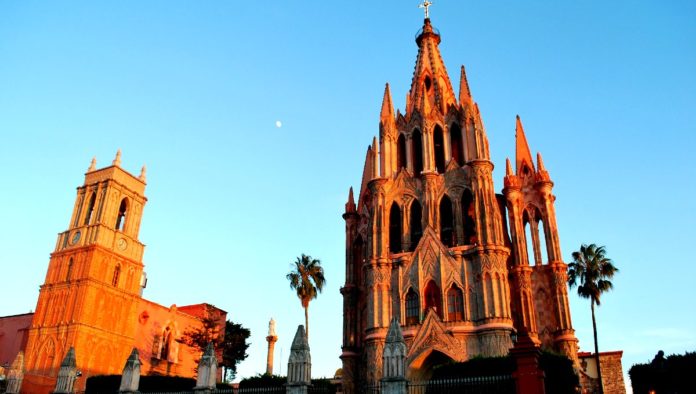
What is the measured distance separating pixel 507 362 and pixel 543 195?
73.8 ft

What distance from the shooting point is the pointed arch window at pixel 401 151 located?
42.1 meters

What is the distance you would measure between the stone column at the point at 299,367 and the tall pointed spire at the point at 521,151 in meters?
27.2

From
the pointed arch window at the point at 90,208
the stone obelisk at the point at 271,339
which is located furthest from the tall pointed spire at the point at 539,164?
the pointed arch window at the point at 90,208

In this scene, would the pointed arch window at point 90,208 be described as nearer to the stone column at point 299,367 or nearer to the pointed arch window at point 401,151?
the pointed arch window at point 401,151

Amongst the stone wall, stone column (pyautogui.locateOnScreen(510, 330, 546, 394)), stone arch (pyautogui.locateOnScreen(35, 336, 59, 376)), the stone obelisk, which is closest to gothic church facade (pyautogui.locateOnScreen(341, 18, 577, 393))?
the stone wall

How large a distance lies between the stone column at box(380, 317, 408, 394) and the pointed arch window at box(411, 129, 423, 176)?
22974 millimetres

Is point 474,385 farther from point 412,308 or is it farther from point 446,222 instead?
point 446,222

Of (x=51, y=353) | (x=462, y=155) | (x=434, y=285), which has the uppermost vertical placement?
(x=462, y=155)

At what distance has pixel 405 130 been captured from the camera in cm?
4281

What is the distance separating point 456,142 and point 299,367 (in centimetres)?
2569

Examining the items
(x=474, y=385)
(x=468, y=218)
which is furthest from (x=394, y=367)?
(x=468, y=218)

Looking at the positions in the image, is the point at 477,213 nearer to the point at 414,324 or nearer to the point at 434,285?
the point at 434,285

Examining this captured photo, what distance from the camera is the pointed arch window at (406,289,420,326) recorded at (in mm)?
34438

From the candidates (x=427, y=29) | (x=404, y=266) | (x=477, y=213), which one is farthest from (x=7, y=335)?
(x=427, y=29)
